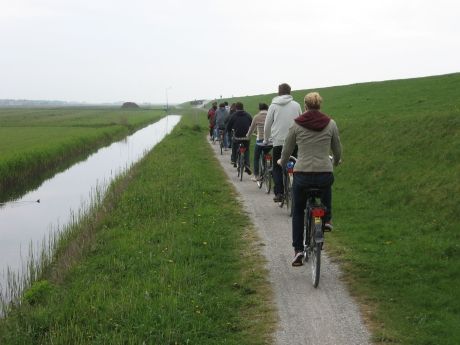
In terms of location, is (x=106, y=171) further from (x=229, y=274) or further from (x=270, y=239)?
(x=229, y=274)

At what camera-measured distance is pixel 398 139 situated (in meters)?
14.8

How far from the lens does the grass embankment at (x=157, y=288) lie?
5.35 metres

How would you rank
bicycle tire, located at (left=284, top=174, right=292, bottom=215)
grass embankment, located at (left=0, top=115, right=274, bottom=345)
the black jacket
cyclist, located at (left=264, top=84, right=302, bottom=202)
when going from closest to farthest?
grass embankment, located at (left=0, top=115, right=274, bottom=345)
cyclist, located at (left=264, top=84, right=302, bottom=202)
bicycle tire, located at (left=284, top=174, right=292, bottom=215)
the black jacket

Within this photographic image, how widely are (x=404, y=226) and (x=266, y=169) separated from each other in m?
4.55

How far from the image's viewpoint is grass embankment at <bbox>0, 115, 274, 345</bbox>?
211 inches

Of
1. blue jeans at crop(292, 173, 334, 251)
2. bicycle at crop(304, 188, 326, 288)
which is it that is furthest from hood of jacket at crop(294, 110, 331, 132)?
bicycle at crop(304, 188, 326, 288)

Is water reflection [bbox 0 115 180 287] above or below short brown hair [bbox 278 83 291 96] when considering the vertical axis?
below

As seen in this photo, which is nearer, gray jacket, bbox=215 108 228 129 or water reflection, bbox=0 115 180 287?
water reflection, bbox=0 115 180 287

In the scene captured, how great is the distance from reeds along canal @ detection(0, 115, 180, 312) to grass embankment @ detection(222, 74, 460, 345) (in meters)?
5.22

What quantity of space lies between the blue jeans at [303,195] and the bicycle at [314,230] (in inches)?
2.5

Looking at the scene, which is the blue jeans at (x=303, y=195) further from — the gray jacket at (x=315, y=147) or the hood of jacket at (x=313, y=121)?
the hood of jacket at (x=313, y=121)

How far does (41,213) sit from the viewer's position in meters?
15.8

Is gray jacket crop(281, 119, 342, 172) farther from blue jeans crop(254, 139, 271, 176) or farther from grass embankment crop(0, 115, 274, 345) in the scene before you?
blue jeans crop(254, 139, 271, 176)

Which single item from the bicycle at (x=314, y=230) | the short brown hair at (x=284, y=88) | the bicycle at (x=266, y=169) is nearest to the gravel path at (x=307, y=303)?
the bicycle at (x=314, y=230)
